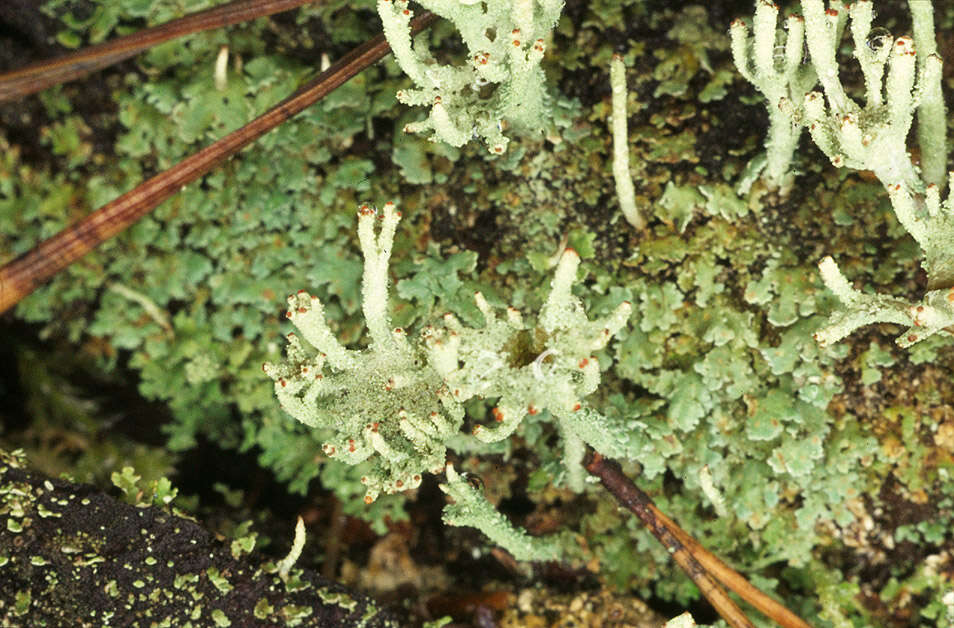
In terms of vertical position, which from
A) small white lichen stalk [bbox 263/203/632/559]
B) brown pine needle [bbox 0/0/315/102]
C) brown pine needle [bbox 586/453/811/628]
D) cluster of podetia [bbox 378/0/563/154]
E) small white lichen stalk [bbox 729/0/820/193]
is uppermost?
brown pine needle [bbox 0/0/315/102]

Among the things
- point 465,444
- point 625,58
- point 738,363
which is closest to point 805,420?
point 738,363

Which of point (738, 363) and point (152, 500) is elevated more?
point (152, 500)

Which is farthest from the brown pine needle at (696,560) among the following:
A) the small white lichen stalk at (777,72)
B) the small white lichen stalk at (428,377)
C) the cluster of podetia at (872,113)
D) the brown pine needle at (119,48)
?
the brown pine needle at (119,48)

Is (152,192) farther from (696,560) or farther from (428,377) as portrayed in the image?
(696,560)

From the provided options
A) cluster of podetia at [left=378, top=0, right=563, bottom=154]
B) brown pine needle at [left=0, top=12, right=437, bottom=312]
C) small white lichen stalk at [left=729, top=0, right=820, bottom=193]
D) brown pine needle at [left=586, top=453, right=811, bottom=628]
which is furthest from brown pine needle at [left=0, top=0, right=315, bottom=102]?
brown pine needle at [left=586, top=453, right=811, bottom=628]

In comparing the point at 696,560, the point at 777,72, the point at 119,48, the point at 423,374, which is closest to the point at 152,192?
the point at 119,48

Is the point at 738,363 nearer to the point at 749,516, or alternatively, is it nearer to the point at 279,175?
the point at 749,516

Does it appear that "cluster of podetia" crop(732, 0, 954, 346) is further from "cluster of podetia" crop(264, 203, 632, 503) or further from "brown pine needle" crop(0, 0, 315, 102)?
"brown pine needle" crop(0, 0, 315, 102)
